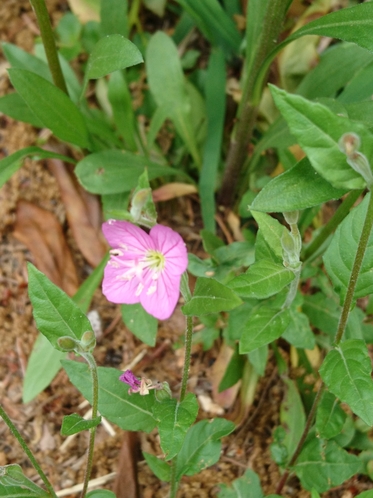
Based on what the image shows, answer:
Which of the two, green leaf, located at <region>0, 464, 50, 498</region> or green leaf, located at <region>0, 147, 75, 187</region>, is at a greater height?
green leaf, located at <region>0, 147, 75, 187</region>

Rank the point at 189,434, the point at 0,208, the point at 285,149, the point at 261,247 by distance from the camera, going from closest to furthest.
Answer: the point at 261,247
the point at 189,434
the point at 285,149
the point at 0,208

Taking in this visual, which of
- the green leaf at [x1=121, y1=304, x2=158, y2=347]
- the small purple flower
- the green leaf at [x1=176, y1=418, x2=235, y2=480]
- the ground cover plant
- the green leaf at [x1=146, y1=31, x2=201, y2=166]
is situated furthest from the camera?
the green leaf at [x1=146, y1=31, x2=201, y2=166]

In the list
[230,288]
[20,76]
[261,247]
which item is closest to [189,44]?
[20,76]

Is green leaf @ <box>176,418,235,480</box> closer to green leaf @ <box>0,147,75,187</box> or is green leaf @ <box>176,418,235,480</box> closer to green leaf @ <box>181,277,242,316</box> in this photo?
green leaf @ <box>181,277,242,316</box>

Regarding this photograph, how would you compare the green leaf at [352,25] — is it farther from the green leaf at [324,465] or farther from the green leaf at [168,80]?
the green leaf at [324,465]

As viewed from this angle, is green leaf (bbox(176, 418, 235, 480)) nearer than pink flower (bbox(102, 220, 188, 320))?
No

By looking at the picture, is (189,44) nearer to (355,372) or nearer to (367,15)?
(367,15)

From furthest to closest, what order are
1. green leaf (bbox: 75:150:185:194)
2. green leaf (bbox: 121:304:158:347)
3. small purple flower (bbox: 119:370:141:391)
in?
green leaf (bbox: 75:150:185:194), green leaf (bbox: 121:304:158:347), small purple flower (bbox: 119:370:141:391)

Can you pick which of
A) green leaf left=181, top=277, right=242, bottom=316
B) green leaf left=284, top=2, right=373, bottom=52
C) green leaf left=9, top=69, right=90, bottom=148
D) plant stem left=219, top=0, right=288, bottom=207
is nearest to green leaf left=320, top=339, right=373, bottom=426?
green leaf left=181, top=277, right=242, bottom=316
